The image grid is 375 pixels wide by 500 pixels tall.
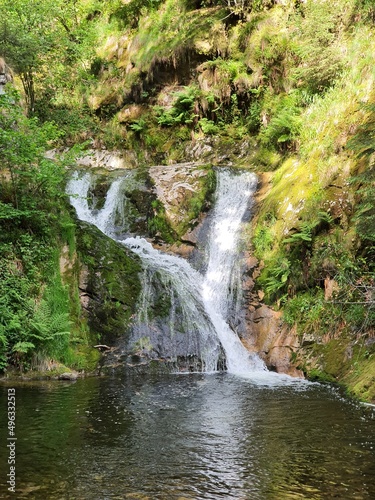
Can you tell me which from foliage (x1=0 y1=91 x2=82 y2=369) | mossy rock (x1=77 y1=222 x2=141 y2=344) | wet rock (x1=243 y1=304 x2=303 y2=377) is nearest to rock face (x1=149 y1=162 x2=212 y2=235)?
mossy rock (x1=77 y1=222 x2=141 y2=344)

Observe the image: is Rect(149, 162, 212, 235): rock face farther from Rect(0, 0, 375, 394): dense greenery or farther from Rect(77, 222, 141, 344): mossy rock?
Rect(77, 222, 141, 344): mossy rock

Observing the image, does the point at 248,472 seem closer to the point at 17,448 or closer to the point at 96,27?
the point at 17,448

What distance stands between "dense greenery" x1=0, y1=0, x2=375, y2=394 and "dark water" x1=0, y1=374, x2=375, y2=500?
7.30ft

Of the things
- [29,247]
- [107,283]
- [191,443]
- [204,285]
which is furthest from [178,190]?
[191,443]

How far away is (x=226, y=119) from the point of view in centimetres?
2025

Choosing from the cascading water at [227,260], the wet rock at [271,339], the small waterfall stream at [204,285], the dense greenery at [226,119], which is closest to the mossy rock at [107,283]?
the small waterfall stream at [204,285]

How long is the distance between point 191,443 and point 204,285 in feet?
24.7

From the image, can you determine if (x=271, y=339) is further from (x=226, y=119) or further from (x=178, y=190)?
(x=226, y=119)

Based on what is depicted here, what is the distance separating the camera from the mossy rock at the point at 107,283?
11352mm

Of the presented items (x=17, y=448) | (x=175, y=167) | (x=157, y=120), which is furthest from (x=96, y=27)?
(x=17, y=448)

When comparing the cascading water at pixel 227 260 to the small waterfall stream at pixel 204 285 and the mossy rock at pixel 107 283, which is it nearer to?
the small waterfall stream at pixel 204 285

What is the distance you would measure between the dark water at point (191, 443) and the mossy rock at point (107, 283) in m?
2.52

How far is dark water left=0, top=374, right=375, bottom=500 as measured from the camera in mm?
4688

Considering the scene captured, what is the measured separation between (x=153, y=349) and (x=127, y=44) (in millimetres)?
→ 20375
